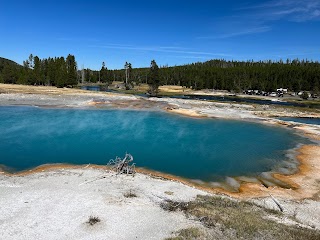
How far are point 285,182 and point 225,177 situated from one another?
507 cm

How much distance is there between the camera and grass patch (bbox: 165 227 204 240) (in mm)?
14805

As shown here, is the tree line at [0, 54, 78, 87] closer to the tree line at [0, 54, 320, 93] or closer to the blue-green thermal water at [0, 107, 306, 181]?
the tree line at [0, 54, 320, 93]

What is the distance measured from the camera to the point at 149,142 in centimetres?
4162

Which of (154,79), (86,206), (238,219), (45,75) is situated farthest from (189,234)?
(45,75)

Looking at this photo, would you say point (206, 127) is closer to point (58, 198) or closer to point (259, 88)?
point (58, 198)

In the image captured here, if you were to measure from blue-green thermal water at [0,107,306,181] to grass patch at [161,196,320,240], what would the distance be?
316 inches

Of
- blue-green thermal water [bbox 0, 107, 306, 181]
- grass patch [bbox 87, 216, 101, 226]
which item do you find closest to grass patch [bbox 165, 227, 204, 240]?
grass patch [bbox 87, 216, 101, 226]

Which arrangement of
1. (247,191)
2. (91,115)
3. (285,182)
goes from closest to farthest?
(247,191), (285,182), (91,115)

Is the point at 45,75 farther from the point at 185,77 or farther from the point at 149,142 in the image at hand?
the point at 149,142

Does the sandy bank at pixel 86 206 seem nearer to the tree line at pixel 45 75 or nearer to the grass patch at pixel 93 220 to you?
the grass patch at pixel 93 220

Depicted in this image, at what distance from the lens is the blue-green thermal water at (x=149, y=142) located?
3153 cm

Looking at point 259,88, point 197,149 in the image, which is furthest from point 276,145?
point 259,88

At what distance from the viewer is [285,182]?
27.3m

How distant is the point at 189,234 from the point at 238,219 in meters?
3.18
